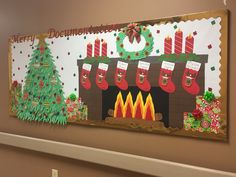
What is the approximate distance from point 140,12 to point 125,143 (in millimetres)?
922

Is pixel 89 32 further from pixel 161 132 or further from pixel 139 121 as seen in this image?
pixel 161 132

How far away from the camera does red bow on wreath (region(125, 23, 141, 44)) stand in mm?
1979

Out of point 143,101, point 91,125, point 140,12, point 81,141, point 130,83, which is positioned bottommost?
point 81,141

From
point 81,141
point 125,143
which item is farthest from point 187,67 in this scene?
point 81,141

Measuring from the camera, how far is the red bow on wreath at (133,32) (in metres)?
1.98

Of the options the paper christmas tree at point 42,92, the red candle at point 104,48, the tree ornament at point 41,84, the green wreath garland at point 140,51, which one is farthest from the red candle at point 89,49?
the tree ornament at point 41,84

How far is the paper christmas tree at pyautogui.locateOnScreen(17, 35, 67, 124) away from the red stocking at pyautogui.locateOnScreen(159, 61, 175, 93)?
35.3 inches

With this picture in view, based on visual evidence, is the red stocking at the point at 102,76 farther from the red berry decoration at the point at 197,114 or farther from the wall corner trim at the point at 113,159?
the red berry decoration at the point at 197,114

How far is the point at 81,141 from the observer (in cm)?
233

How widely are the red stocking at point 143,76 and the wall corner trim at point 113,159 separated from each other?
476 millimetres

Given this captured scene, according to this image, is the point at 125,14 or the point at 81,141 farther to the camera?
the point at 81,141

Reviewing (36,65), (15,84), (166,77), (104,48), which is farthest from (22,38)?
(166,77)

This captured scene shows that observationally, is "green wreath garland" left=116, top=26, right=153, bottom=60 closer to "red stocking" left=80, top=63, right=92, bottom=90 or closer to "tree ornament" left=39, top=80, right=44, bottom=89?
"red stocking" left=80, top=63, right=92, bottom=90

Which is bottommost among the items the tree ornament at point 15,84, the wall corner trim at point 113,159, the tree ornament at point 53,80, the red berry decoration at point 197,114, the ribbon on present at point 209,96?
the wall corner trim at point 113,159
